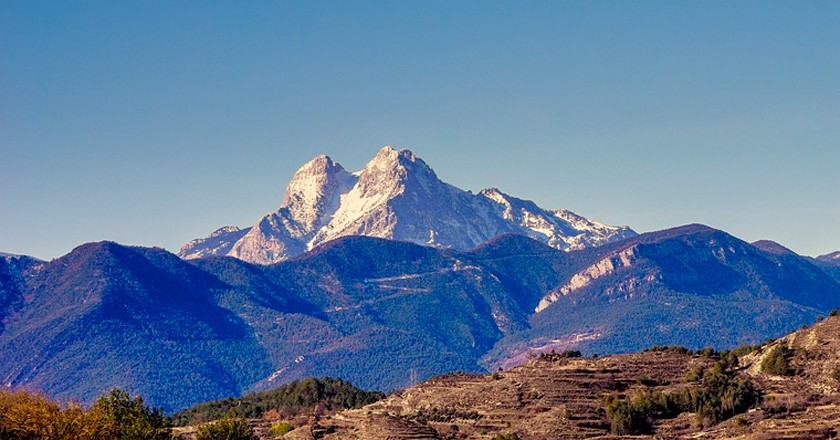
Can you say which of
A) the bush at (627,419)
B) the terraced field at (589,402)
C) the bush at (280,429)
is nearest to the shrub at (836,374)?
the terraced field at (589,402)

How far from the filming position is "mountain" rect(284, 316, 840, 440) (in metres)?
142

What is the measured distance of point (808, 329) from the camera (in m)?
168

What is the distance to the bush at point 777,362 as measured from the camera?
15600 centimetres

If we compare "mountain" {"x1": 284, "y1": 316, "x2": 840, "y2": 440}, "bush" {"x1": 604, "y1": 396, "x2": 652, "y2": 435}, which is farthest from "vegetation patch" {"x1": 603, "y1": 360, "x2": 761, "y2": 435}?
"mountain" {"x1": 284, "y1": 316, "x2": 840, "y2": 440}

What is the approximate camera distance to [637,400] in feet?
500

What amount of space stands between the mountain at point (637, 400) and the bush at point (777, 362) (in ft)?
0.62

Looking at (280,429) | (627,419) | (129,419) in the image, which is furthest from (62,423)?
(280,429)

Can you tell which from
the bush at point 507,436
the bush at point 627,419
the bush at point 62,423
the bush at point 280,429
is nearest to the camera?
the bush at point 62,423

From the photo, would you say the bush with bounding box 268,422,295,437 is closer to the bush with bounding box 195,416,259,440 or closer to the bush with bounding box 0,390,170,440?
the bush with bounding box 195,416,259,440

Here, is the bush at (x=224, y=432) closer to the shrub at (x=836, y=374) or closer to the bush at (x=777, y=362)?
the bush at (x=777, y=362)

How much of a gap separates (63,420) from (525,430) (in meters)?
47.4

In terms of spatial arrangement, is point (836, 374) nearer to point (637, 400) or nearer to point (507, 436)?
point (637, 400)

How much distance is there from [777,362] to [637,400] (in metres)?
17.1

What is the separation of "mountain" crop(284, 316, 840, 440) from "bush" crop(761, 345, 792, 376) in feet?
0.62
